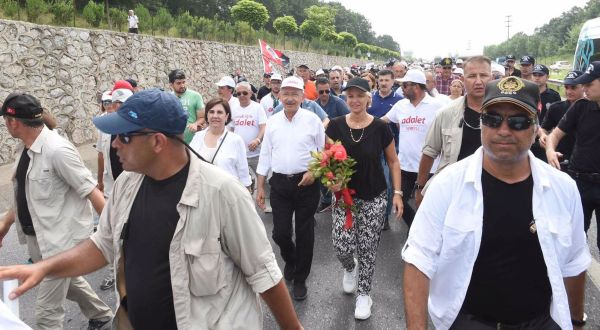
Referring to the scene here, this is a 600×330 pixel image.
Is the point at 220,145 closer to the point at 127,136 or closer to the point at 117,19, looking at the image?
the point at 127,136

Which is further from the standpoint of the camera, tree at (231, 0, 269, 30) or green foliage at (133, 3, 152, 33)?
tree at (231, 0, 269, 30)

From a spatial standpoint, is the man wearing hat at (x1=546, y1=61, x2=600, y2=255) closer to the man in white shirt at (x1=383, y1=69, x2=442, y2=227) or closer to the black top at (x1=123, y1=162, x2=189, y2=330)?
the man in white shirt at (x1=383, y1=69, x2=442, y2=227)

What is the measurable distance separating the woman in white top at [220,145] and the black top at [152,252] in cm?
238

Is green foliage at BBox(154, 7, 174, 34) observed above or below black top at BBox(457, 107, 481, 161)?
above

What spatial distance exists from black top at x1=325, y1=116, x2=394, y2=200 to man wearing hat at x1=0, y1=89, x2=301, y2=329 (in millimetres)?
1960

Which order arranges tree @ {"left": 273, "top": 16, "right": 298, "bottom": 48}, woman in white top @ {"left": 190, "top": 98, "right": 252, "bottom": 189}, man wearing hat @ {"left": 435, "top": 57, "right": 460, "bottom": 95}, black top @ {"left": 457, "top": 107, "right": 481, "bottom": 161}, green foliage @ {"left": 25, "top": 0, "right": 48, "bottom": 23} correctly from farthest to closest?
1. tree @ {"left": 273, "top": 16, "right": 298, "bottom": 48}
2. green foliage @ {"left": 25, "top": 0, "right": 48, "bottom": 23}
3. man wearing hat @ {"left": 435, "top": 57, "right": 460, "bottom": 95}
4. woman in white top @ {"left": 190, "top": 98, "right": 252, "bottom": 189}
5. black top @ {"left": 457, "top": 107, "right": 481, "bottom": 161}

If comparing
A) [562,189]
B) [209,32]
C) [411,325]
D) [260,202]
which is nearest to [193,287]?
[411,325]

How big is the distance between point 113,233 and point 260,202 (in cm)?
246

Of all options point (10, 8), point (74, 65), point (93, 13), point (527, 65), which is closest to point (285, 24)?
point (93, 13)

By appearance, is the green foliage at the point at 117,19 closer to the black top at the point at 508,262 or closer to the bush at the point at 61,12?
the bush at the point at 61,12

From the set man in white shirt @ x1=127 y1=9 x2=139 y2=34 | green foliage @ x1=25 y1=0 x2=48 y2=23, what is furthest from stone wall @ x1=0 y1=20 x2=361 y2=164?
green foliage @ x1=25 y1=0 x2=48 y2=23

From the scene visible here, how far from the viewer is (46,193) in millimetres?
3047

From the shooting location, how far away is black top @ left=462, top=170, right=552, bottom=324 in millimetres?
1721

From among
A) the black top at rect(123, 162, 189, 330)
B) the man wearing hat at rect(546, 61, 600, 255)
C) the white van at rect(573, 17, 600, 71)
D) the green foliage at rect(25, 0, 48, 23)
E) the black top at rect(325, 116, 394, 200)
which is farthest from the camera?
the white van at rect(573, 17, 600, 71)
